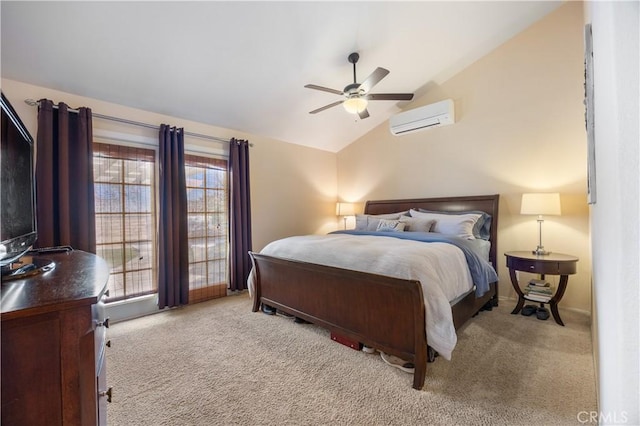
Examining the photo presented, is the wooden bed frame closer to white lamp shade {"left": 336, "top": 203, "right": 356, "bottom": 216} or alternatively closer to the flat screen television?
the flat screen television

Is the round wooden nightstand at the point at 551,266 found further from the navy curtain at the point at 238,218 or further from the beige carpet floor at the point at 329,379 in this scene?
the navy curtain at the point at 238,218

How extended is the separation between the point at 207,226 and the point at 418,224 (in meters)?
2.85

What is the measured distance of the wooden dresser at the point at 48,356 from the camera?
646 mm

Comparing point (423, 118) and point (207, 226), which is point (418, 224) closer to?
point (423, 118)

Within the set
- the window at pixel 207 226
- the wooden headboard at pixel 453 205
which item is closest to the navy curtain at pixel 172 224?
the window at pixel 207 226

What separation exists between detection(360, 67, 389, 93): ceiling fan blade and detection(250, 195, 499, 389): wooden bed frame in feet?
5.78

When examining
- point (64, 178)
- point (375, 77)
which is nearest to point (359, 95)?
point (375, 77)

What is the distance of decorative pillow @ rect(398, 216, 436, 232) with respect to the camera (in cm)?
354

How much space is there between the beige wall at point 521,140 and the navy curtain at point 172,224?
11.0 ft

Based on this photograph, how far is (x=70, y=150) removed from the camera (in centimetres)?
271

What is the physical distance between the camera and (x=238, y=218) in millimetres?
3877

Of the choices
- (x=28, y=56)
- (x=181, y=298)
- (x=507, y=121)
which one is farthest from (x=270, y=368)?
(x=507, y=121)

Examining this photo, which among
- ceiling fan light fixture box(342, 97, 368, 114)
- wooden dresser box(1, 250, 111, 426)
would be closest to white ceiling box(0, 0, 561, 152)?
ceiling fan light fixture box(342, 97, 368, 114)

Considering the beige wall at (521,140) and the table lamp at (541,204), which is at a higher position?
the beige wall at (521,140)
